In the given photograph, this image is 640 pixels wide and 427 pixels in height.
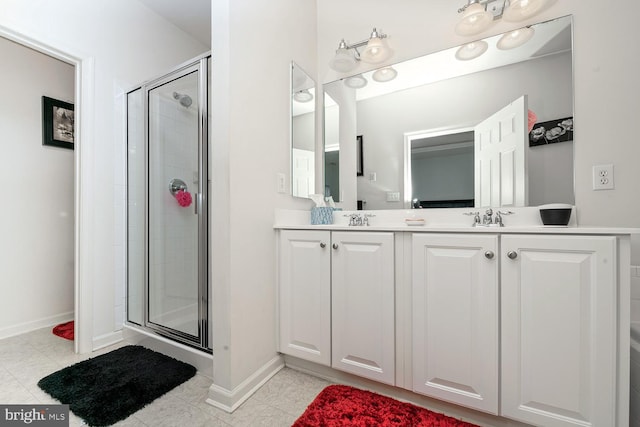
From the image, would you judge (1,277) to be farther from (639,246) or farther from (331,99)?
(639,246)

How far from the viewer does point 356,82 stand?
1.85m

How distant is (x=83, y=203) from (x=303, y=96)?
168 centimetres

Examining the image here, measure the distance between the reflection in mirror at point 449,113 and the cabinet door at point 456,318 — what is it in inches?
20.2

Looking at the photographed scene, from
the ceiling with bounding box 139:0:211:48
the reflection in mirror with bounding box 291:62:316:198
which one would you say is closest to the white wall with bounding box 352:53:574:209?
the reflection in mirror with bounding box 291:62:316:198

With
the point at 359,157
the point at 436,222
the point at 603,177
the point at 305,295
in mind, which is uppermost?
the point at 359,157

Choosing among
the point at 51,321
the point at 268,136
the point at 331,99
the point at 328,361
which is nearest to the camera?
the point at 328,361

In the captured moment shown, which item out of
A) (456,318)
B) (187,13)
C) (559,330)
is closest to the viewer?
(559,330)

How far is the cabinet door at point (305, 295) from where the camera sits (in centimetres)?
143

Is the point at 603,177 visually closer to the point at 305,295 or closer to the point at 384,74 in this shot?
the point at 384,74

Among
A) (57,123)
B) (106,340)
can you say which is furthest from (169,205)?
(57,123)

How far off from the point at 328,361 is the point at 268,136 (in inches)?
50.7

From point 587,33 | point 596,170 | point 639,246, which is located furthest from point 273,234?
point 587,33

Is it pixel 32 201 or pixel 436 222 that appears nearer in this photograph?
pixel 436 222

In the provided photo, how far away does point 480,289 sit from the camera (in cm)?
109
